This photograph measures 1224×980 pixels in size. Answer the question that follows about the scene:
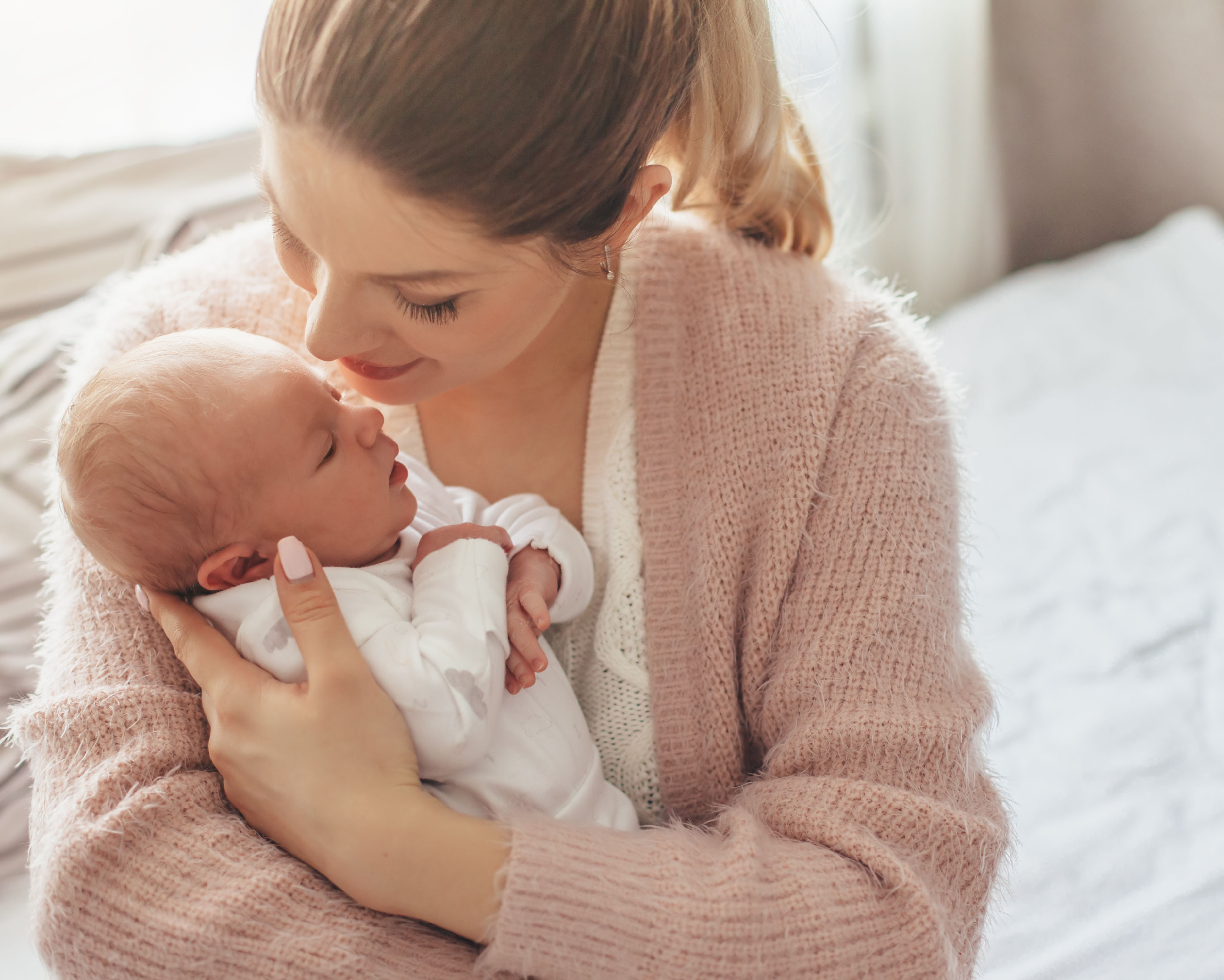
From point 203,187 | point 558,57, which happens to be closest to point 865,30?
point 203,187

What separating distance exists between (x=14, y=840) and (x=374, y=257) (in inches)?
43.8

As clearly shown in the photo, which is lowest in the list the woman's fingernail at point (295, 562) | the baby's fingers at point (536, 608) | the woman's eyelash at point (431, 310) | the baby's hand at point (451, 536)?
the baby's fingers at point (536, 608)

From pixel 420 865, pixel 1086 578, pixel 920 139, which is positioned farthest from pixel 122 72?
pixel 1086 578

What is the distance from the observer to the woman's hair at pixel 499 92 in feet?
2.65

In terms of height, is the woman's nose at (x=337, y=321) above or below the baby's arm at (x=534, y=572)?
above

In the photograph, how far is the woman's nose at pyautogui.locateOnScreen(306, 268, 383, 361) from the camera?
0.92 m

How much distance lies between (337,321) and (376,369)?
0.11 metres

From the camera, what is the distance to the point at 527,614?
104cm

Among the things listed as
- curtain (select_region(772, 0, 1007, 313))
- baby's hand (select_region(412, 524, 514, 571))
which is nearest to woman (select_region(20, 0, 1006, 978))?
baby's hand (select_region(412, 524, 514, 571))

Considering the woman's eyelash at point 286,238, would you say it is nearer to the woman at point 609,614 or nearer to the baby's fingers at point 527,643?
the woman at point 609,614

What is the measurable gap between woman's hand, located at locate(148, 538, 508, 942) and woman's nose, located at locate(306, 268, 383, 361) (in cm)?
17

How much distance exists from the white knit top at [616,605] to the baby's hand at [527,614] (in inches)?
3.6

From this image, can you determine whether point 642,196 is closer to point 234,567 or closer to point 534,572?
point 534,572

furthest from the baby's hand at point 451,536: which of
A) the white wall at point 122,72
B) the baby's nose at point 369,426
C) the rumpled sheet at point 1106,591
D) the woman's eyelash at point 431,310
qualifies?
the white wall at point 122,72
